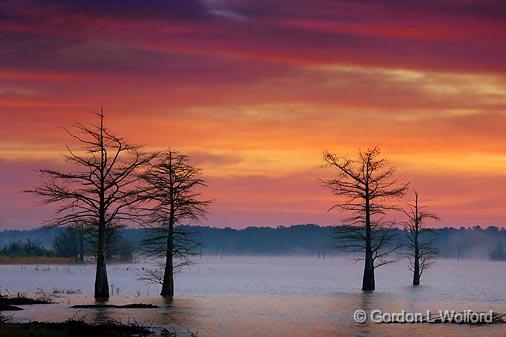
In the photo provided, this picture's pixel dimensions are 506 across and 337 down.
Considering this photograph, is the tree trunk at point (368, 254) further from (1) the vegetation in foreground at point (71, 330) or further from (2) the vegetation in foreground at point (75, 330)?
(1) the vegetation in foreground at point (71, 330)

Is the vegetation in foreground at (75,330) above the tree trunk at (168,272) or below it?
below

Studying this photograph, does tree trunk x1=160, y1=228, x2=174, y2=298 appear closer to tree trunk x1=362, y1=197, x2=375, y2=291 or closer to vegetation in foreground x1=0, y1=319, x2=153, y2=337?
tree trunk x1=362, y1=197, x2=375, y2=291

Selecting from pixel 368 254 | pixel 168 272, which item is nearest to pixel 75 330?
pixel 168 272

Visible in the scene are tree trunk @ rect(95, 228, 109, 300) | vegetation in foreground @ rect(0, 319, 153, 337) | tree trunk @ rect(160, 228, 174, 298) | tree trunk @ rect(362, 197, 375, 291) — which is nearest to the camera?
vegetation in foreground @ rect(0, 319, 153, 337)

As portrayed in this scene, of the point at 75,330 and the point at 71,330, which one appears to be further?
the point at 75,330

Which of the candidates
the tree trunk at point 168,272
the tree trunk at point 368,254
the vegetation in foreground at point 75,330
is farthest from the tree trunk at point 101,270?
the tree trunk at point 368,254

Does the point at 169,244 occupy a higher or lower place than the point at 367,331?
higher

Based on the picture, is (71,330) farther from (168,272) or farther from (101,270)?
(168,272)

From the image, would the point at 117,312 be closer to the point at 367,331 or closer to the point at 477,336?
the point at 367,331

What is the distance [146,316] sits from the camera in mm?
44688

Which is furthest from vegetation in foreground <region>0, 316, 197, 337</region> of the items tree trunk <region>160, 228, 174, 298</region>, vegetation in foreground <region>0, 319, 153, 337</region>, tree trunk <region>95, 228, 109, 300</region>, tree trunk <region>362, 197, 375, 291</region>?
tree trunk <region>362, 197, 375, 291</region>

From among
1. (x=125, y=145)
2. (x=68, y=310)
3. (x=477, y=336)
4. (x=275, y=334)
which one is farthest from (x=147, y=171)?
(x=477, y=336)

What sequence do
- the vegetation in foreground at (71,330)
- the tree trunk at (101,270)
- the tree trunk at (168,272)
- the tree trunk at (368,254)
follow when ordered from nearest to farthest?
the vegetation in foreground at (71,330) → the tree trunk at (101,270) → the tree trunk at (168,272) → the tree trunk at (368,254)

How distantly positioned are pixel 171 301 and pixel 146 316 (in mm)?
13792
